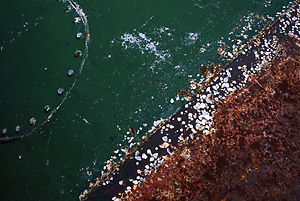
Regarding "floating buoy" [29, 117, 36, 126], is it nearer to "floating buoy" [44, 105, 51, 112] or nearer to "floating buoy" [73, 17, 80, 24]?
"floating buoy" [44, 105, 51, 112]

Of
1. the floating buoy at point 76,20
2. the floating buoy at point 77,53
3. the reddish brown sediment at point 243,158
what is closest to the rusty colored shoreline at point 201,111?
the reddish brown sediment at point 243,158

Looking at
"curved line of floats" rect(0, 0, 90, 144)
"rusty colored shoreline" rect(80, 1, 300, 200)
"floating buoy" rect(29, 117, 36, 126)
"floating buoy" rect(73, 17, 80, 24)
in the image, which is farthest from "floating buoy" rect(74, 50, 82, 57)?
"rusty colored shoreline" rect(80, 1, 300, 200)

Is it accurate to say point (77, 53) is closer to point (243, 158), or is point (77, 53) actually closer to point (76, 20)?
point (76, 20)

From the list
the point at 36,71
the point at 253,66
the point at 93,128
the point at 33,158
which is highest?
the point at 253,66

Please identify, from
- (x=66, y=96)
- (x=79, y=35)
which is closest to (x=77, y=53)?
(x=79, y=35)

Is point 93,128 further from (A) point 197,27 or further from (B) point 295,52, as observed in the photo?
(B) point 295,52

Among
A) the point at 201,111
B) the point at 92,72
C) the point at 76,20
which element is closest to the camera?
the point at 201,111

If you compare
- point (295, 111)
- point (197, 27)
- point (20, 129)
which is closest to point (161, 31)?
point (197, 27)
